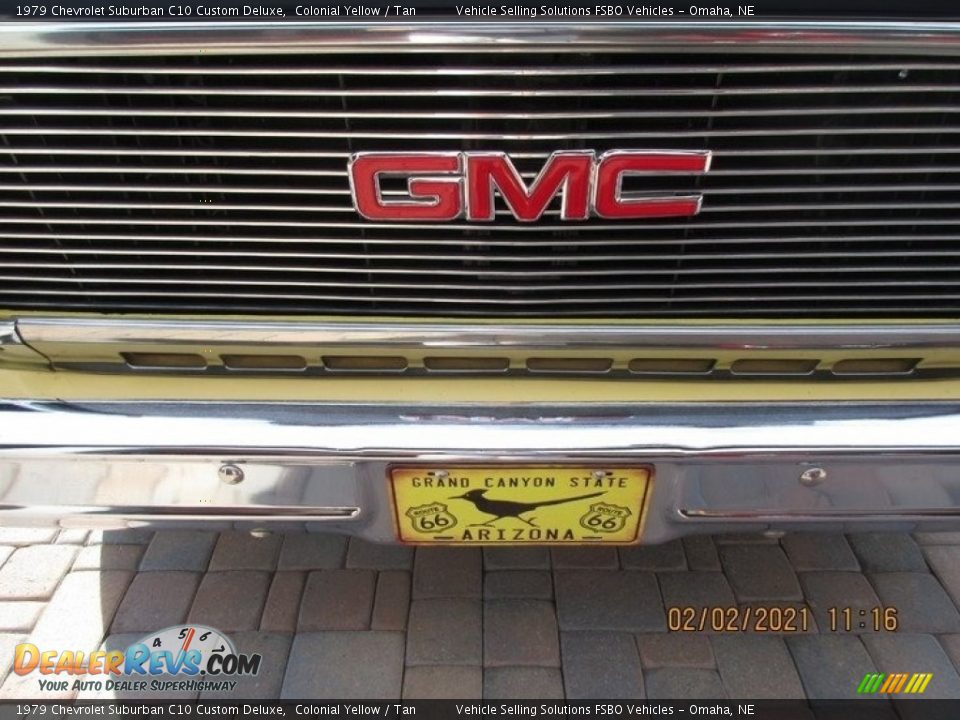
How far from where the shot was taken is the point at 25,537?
7.93ft

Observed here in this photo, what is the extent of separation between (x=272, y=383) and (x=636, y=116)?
0.92m

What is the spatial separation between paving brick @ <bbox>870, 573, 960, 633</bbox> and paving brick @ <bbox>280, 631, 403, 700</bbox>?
59.7 inches

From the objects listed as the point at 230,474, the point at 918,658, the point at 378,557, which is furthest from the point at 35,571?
the point at 918,658

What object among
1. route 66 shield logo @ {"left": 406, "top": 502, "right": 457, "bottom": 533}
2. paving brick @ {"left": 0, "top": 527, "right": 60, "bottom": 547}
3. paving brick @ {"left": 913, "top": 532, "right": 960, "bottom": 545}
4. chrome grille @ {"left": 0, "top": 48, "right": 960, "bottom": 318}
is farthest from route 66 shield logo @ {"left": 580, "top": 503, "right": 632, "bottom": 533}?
paving brick @ {"left": 0, "top": 527, "right": 60, "bottom": 547}

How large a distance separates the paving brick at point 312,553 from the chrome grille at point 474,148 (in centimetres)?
112

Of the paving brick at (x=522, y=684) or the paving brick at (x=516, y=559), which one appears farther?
the paving brick at (x=516, y=559)

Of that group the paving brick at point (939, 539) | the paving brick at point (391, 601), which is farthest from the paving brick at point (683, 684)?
the paving brick at point (939, 539)

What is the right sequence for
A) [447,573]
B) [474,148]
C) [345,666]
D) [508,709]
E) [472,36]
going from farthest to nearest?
[447,573] → [345,666] → [508,709] → [474,148] → [472,36]

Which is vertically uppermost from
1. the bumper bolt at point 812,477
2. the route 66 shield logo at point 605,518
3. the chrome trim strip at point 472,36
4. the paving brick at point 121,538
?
the chrome trim strip at point 472,36

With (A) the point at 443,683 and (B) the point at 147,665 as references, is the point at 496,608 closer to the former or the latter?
(A) the point at 443,683

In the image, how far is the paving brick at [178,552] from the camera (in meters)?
2.31

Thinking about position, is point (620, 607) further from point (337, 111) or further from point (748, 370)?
point (337, 111)

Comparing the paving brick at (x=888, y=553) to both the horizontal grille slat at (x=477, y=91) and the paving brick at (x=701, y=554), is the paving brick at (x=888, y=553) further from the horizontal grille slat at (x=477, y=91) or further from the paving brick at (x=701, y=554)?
the horizontal grille slat at (x=477, y=91)

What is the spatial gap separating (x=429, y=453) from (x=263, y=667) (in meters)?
1.03
